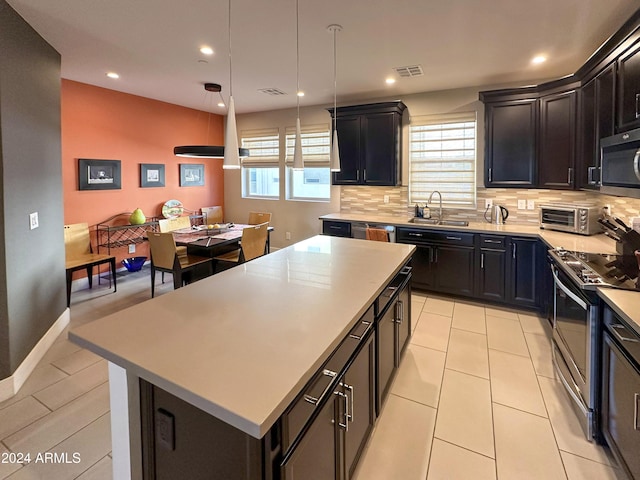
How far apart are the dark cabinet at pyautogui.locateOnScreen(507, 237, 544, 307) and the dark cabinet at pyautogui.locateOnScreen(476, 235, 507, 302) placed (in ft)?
0.26

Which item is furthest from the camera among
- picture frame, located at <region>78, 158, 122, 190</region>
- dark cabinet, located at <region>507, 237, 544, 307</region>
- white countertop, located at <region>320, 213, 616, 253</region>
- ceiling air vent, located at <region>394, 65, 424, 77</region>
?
picture frame, located at <region>78, 158, 122, 190</region>

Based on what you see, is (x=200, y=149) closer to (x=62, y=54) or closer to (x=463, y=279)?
(x=62, y=54)

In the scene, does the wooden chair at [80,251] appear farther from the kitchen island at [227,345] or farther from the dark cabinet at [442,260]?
the dark cabinet at [442,260]

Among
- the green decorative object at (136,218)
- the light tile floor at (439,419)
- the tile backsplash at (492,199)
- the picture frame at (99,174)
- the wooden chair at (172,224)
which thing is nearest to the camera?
the light tile floor at (439,419)

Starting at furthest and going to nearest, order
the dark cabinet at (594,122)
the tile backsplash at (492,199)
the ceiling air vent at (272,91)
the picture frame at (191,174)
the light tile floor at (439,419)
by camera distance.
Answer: the picture frame at (191,174) → the ceiling air vent at (272,91) → the tile backsplash at (492,199) → the dark cabinet at (594,122) → the light tile floor at (439,419)

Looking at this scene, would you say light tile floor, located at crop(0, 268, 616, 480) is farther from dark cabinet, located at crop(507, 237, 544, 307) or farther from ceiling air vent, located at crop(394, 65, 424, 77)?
ceiling air vent, located at crop(394, 65, 424, 77)

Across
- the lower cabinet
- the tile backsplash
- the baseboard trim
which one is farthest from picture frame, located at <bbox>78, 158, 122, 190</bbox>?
the lower cabinet

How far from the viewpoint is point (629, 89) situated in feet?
7.80

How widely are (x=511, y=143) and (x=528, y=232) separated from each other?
3.51 feet

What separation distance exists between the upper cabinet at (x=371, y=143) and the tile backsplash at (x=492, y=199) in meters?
0.43

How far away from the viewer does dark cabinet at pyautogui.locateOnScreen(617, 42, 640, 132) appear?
2.27 metres

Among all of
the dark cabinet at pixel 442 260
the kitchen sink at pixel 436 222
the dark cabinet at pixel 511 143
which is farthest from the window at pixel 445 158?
the dark cabinet at pixel 442 260

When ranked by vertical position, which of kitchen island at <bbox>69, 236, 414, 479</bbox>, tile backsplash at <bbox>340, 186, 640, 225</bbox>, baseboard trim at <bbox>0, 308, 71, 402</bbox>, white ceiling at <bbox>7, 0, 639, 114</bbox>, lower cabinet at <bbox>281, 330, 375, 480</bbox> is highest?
white ceiling at <bbox>7, 0, 639, 114</bbox>

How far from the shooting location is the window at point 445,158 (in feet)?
15.2
